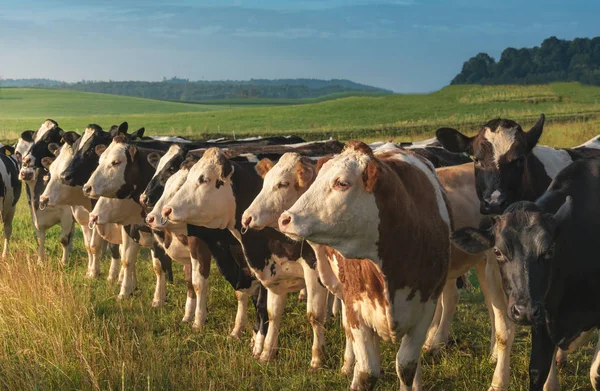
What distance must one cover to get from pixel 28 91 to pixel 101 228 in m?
120

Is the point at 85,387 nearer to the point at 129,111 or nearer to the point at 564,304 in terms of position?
the point at 564,304

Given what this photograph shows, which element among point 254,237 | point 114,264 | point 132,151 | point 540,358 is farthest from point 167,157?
point 540,358

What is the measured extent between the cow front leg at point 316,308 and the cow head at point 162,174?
7.49 ft

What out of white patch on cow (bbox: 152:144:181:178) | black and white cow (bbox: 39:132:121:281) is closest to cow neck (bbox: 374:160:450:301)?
white patch on cow (bbox: 152:144:181:178)

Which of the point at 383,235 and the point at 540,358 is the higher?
the point at 383,235

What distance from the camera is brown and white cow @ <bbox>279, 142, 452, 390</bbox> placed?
5.28m

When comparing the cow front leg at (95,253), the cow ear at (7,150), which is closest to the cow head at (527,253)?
the cow front leg at (95,253)

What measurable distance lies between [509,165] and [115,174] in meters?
5.15

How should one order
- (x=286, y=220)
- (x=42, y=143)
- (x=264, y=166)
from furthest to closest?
(x=42, y=143)
(x=264, y=166)
(x=286, y=220)

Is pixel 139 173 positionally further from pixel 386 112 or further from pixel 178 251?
pixel 386 112

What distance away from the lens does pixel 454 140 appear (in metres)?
8.17

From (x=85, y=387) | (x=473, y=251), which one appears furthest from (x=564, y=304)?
(x=85, y=387)

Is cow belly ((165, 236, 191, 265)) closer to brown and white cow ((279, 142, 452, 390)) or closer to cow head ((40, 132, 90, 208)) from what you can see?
cow head ((40, 132, 90, 208))

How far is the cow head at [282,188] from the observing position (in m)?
6.81
